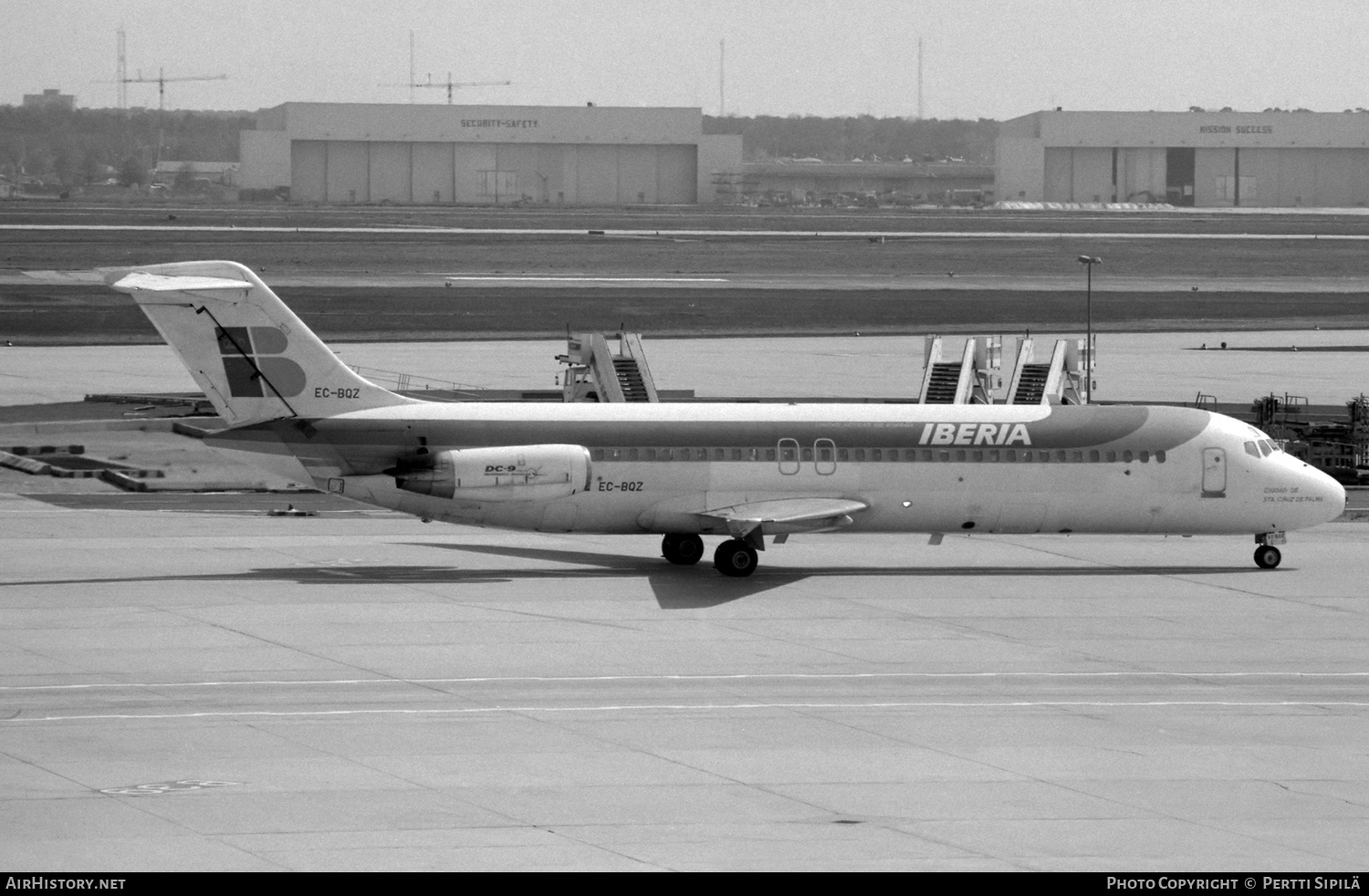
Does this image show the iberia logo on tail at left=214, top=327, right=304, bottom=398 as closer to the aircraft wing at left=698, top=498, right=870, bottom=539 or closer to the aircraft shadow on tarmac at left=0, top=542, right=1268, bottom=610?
the aircraft shadow on tarmac at left=0, top=542, right=1268, bottom=610

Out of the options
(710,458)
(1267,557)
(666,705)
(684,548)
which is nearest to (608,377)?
(684,548)

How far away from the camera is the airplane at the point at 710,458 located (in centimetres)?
3556

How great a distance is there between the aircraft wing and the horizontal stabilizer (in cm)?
1033

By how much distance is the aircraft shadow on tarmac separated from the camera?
3456 centimetres

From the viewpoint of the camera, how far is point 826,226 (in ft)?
602

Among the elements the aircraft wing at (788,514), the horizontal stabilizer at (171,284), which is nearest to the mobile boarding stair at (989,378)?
the aircraft wing at (788,514)

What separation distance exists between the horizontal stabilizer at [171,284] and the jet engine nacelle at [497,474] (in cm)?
491

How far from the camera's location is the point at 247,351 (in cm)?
3559

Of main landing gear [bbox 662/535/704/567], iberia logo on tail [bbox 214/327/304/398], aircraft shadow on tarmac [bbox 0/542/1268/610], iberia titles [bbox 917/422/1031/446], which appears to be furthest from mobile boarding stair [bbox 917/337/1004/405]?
iberia logo on tail [bbox 214/327/304/398]

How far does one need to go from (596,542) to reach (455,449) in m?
5.85

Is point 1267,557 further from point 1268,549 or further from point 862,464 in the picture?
point 862,464

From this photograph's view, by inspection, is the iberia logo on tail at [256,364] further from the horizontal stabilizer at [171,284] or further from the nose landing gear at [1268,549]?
the nose landing gear at [1268,549]
